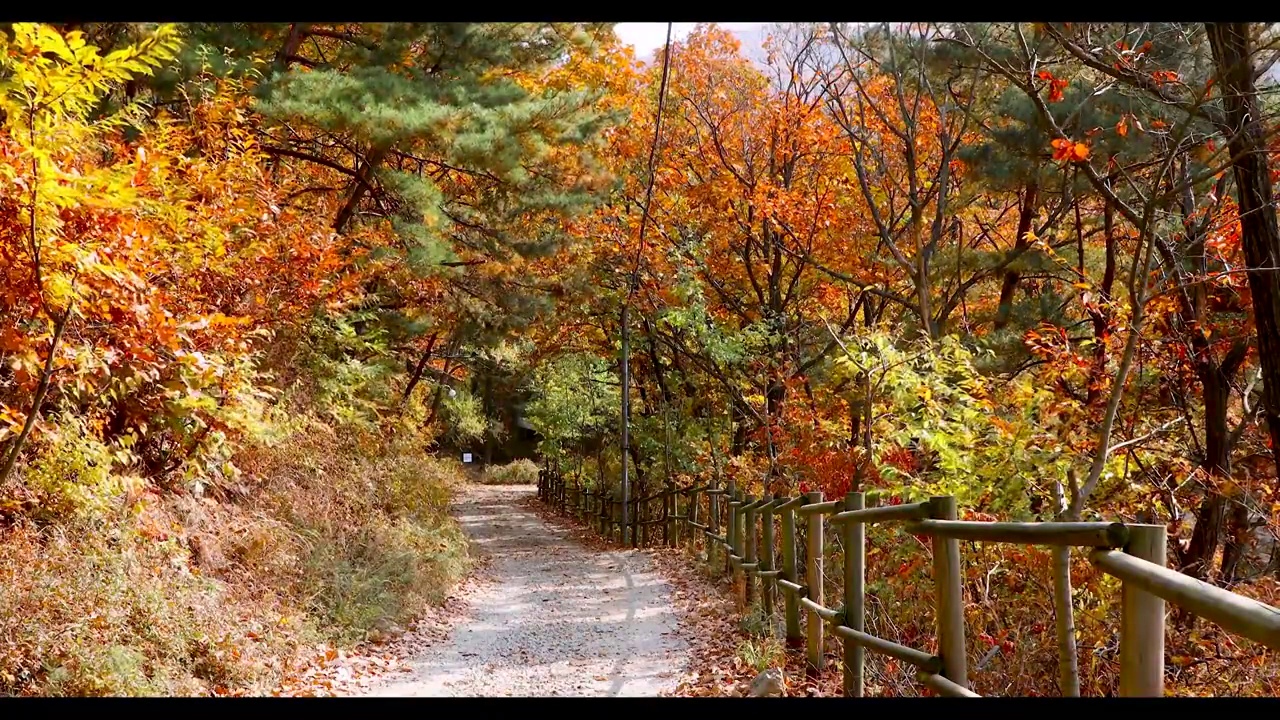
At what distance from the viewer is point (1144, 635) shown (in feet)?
7.97

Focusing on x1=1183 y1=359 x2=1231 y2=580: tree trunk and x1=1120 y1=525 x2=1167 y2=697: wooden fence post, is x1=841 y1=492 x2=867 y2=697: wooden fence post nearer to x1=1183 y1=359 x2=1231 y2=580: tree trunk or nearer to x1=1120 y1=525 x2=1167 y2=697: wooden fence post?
x1=1120 y1=525 x2=1167 y2=697: wooden fence post

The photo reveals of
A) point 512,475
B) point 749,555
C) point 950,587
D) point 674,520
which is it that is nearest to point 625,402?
point 674,520

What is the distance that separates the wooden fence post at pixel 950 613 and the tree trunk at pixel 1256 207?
249cm

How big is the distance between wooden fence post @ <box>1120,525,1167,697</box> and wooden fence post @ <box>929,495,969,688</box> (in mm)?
1165

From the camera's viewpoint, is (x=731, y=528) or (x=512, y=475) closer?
(x=731, y=528)

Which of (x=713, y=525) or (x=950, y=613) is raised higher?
(x=950, y=613)

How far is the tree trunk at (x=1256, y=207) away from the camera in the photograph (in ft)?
16.5

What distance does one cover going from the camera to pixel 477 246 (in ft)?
44.5

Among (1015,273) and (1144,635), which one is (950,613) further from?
(1015,273)

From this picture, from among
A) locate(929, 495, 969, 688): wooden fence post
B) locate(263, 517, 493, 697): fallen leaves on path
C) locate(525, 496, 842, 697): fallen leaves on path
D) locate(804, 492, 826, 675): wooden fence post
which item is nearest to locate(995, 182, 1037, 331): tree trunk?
locate(525, 496, 842, 697): fallen leaves on path

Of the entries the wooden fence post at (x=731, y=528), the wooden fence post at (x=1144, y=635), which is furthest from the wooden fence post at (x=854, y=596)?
the wooden fence post at (x=731, y=528)

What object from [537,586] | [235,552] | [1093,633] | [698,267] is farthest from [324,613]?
[698,267]

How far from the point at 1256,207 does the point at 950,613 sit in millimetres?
3183

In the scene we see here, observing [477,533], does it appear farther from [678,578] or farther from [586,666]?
[586,666]
